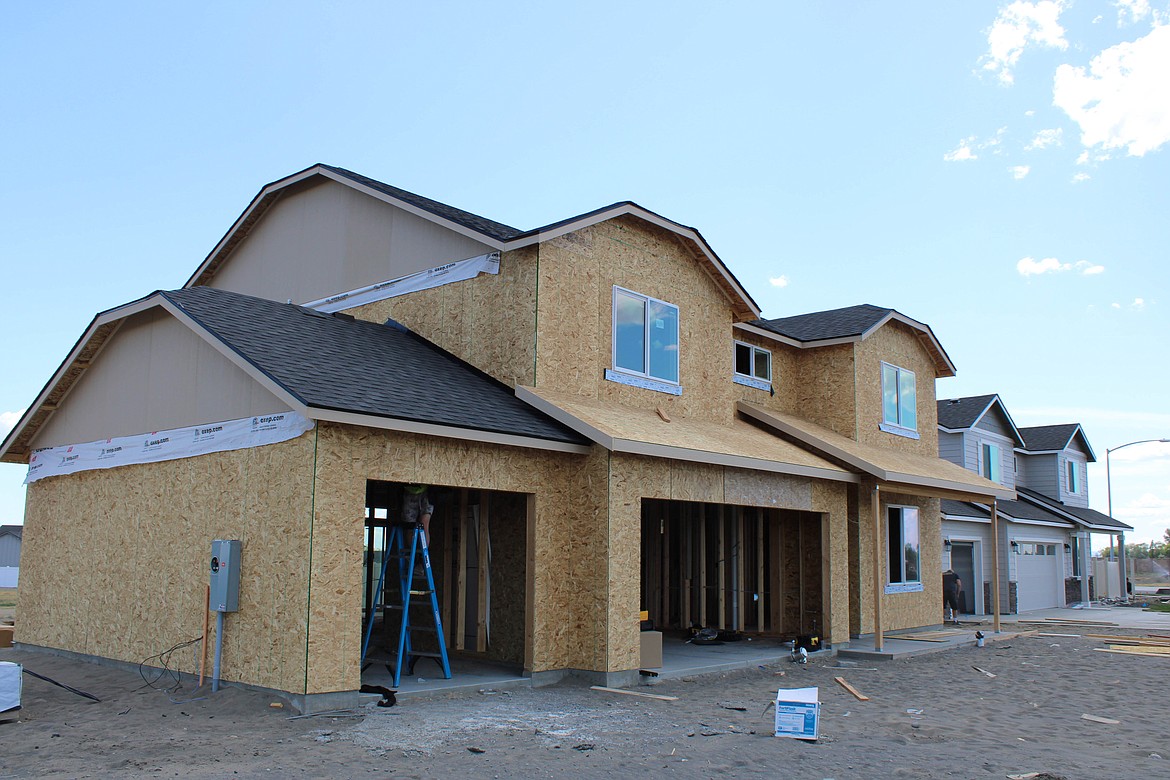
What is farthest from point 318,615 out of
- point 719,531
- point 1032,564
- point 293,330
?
point 1032,564

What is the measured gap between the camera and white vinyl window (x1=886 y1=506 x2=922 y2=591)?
19672mm

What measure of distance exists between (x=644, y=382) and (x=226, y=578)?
6.71 m

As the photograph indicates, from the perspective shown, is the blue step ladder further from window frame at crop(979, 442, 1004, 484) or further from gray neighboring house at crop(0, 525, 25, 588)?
gray neighboring house at crop(0, 525, 25, 588)

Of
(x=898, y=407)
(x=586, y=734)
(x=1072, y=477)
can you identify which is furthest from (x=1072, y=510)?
(x=586, y=734)

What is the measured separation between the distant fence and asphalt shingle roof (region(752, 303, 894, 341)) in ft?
185

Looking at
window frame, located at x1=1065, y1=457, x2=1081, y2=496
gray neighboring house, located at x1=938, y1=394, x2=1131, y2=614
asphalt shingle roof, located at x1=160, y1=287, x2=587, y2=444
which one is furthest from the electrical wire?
window frame, located at x1=1065, y1=457, x2=1081, y2=496

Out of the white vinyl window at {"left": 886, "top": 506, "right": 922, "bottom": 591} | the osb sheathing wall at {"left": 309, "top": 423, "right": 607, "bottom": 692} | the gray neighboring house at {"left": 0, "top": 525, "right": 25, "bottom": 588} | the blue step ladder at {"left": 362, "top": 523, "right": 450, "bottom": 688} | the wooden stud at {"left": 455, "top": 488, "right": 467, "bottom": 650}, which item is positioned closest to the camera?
the osb sheathing wall at {"left": 309, "top": 423, "right": 607, "bottom": 692}

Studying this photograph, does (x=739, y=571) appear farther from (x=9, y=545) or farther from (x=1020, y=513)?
(x=9, y=545)

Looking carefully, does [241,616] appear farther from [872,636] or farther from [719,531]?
[872,636]

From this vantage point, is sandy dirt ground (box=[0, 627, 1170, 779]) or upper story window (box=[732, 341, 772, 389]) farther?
upper story window (box=[732, 341, 772, 389])

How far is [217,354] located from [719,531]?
409 inches

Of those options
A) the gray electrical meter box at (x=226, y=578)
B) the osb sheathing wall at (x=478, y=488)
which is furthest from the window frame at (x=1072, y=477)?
the gray electrical meter box at (x=226, y=578)

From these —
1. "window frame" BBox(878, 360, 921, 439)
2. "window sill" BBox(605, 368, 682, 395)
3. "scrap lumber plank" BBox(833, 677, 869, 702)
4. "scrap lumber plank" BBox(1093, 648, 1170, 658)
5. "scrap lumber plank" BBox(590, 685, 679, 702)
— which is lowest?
"scrap lumber plank" BBox(1093, 648, 1170, 658)

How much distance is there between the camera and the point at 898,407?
2058 cm
